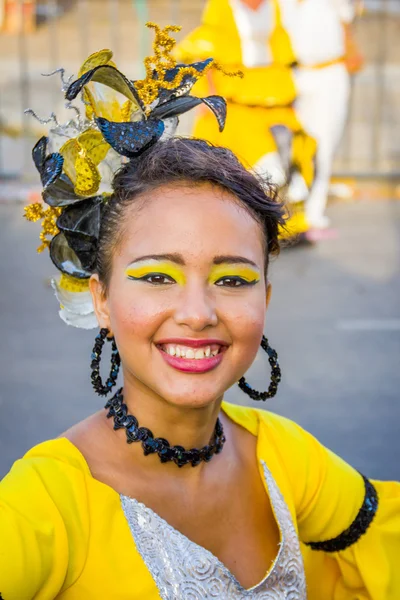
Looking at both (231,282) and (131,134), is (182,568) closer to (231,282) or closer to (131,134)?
(231,282)

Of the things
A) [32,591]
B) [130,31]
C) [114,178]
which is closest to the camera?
[32,591]

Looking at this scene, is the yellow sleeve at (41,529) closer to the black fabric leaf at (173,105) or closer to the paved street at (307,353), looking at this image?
the black fabric leaf at (173,105)

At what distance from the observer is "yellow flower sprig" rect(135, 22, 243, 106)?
72.7 inches

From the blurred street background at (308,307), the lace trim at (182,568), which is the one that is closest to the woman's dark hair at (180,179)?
the lace trim at (182,568)

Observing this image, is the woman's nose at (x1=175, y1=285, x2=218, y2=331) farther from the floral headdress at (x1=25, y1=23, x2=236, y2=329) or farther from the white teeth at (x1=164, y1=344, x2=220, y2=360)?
the floral headdress at (x1=25, y1=23, x2=236, y2=329)

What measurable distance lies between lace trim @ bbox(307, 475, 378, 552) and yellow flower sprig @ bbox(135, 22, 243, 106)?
965 mm

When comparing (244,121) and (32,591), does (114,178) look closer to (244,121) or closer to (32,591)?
(32,591)

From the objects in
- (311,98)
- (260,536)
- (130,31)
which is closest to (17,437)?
(260,536)

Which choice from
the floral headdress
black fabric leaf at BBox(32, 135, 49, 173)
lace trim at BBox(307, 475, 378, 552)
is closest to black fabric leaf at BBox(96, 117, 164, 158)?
the floral headdress

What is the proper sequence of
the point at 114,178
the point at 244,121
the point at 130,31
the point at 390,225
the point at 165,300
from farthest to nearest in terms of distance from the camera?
the point at 130,31, the point at 390,225, the point at 244,121, the point at 114,178, the point at 165,300

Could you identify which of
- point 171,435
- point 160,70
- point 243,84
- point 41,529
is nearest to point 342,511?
point 171,435

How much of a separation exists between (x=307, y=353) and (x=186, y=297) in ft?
11.1

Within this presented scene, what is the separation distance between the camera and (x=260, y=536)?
1.91 meters

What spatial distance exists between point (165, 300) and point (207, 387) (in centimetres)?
18
